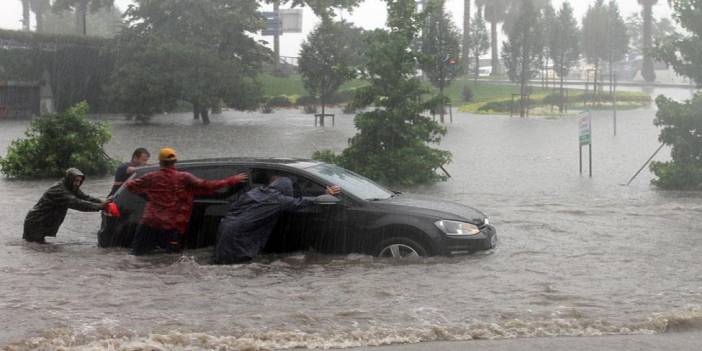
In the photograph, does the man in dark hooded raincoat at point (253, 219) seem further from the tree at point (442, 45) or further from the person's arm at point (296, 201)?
the tree at point (442, 45)

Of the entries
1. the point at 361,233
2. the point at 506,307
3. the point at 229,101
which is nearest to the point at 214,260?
the point at 361,233

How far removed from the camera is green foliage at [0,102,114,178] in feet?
77.3

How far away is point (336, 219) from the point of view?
11.3 meters

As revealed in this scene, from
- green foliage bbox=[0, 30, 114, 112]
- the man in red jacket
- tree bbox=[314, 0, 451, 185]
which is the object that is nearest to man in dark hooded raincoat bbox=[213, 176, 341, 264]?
the man in red jacket

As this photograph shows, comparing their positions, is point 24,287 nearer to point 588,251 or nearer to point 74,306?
point 74,306

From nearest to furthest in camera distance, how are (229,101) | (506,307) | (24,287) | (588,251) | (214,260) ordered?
1. (506,307)
2. (24,287)
3. (214,260)
4. (588,251)
5. (229,101)

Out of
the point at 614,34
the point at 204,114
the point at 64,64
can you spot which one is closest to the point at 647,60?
the point at 614,34

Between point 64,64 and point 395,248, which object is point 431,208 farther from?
point 64,64

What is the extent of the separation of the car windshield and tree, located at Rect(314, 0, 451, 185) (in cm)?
970

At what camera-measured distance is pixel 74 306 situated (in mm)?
9484

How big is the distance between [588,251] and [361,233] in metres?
3.44

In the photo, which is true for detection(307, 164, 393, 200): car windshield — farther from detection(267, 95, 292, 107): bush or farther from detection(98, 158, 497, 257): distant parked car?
detection(267, 95, 292, 107): bush

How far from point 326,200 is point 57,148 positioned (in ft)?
47.5

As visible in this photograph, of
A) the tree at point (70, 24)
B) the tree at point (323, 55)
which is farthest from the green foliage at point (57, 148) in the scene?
the tree at point (70, 24)
